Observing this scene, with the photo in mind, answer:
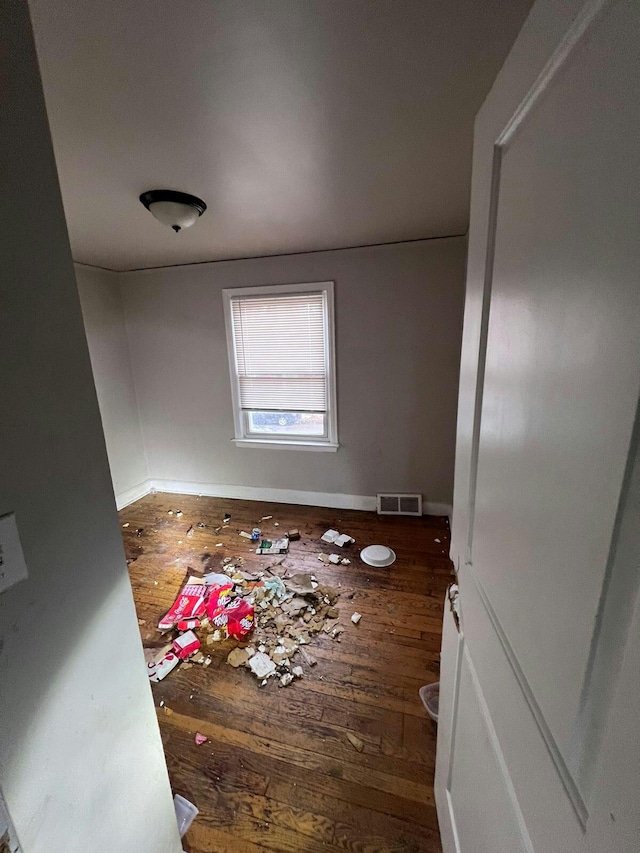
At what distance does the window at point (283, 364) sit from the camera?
3146 millimetres

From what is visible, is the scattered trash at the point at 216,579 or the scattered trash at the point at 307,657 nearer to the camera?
the scattered trash at the point at 307,657

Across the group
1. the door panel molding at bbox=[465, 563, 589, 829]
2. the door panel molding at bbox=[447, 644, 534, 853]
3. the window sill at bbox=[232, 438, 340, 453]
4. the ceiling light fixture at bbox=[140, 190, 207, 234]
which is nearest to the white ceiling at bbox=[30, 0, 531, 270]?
the ceiling light fixture at bbox=[140, 190, 207, 234]

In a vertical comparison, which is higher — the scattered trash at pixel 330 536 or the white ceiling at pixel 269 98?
the white ceiling at pixel 269 98

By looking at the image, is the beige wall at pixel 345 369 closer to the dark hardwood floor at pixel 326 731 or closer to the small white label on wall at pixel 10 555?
the dark hardwood floor at pixel 326 731

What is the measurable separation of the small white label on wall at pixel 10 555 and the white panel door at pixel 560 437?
2.92ft

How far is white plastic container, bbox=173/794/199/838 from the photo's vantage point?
121 centimetres

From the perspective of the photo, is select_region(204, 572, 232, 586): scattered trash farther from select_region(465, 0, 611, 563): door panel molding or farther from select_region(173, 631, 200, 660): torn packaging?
select_region(465, 0, 611, 563): door panel molding

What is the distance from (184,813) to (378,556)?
5.73 feet

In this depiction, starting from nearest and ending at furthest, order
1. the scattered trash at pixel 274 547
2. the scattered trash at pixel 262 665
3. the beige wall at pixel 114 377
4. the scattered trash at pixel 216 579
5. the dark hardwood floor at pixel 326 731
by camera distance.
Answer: the dark hardwood floor at pixel 326 731 → the scattered trash at pixel 262 665 → the scattered trash at pixel 216 579 → the scattered trash at pixel 274 547 → the beige wall at pixel 114 377

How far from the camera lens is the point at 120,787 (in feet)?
2.93

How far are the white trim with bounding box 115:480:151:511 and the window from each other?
4.51ft

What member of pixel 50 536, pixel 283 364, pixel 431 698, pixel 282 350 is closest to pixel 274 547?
pixel 431 698

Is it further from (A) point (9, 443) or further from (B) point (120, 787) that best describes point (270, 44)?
(B) point (120, 787)

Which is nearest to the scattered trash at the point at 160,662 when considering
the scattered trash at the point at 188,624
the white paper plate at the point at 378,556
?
the scattered trash at the point at 188,624
